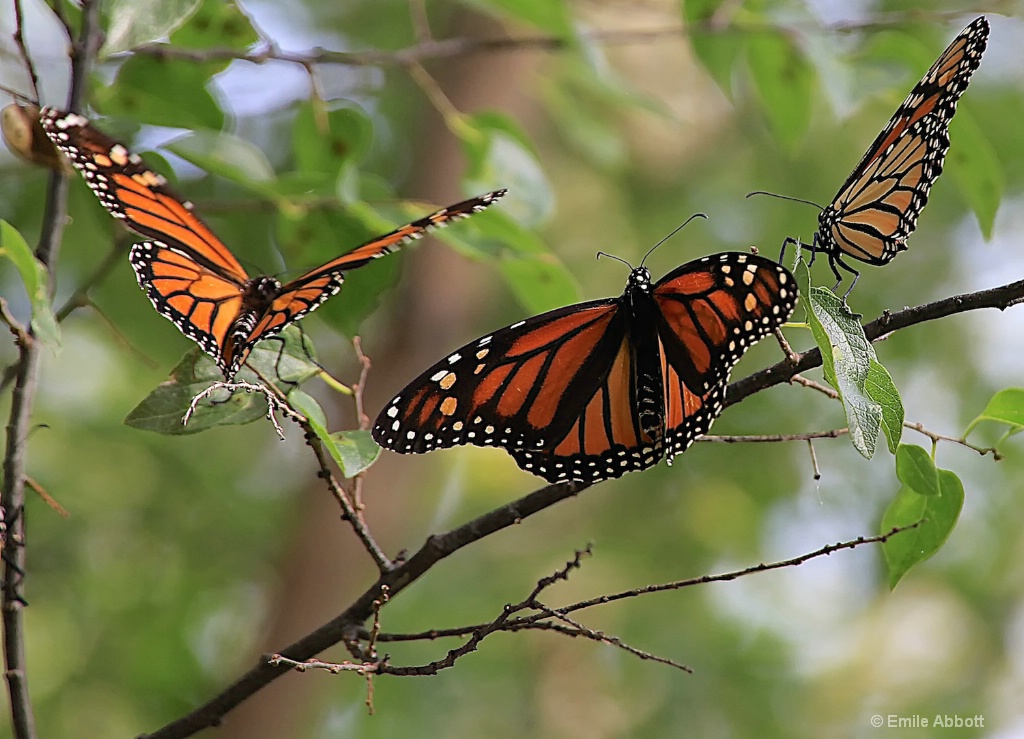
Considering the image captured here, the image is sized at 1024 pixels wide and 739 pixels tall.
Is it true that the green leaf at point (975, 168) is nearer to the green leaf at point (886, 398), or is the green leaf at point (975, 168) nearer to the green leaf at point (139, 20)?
the green leaf at point (886, 398)

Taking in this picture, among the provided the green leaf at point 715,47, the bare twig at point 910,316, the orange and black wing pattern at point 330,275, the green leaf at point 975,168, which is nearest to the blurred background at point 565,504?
the green leaf at point 715,47

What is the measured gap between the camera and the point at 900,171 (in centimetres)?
110

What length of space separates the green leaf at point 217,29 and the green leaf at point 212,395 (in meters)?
0.63

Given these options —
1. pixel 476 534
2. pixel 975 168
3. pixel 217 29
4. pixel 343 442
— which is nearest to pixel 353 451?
pixel 343 442

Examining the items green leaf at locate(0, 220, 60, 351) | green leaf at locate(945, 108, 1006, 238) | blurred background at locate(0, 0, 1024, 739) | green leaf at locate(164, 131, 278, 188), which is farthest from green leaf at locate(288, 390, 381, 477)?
blurred background at locate(0, 0, 1024, 739)

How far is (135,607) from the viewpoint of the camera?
106 inches

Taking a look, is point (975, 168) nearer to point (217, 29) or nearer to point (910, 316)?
point (910, 316)

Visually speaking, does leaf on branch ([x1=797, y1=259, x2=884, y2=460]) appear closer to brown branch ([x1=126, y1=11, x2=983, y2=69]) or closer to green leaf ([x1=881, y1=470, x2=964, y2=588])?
green leaf ([x1=881, y1=470, x2=964, y2=588])

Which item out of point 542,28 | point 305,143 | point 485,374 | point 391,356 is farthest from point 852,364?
point 391,356

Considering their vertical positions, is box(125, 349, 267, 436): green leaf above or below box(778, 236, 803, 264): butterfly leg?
below

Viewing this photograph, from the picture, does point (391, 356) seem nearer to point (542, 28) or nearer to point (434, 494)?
point (434, 494)

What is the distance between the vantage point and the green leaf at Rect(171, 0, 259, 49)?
1.36m

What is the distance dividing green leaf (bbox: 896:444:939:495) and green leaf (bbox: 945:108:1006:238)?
2.00 ft

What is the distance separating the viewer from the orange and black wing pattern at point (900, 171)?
99cm
